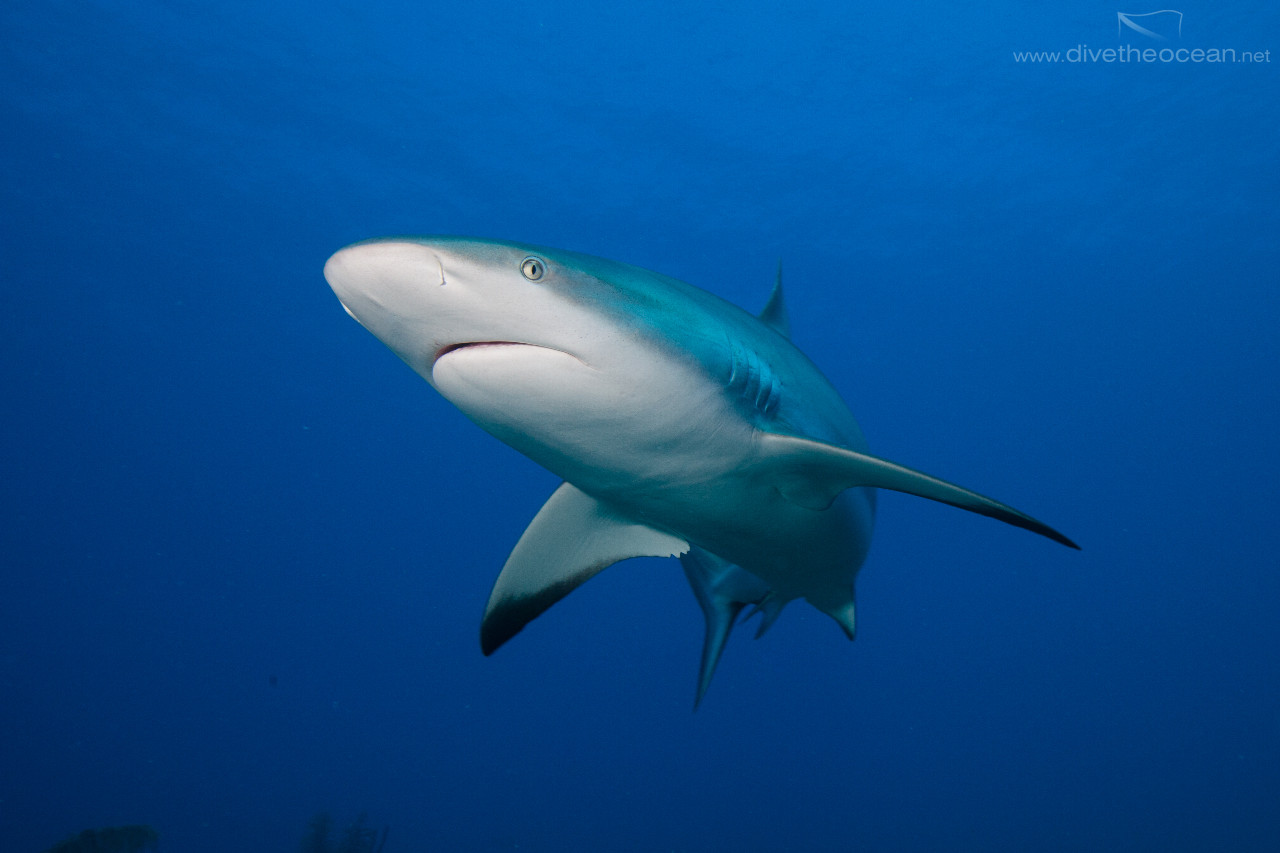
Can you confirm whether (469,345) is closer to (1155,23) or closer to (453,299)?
(453,299)

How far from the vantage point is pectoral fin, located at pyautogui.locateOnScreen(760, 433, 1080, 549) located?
2.04 metres

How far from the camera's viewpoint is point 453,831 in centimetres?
3553

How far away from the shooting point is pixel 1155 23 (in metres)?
18.1

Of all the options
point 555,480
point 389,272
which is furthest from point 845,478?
point 555,480

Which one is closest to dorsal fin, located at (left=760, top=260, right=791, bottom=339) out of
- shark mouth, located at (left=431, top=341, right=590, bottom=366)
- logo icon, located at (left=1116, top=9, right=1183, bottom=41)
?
shark mouth, located at (left=431, top=341, right=590, bottom=366)

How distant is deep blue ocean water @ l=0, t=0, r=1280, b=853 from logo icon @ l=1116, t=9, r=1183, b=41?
33cm

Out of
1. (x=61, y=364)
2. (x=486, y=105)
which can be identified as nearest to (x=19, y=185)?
(x=486, y=105)

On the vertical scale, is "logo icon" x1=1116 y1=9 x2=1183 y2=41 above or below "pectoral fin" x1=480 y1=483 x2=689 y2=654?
above

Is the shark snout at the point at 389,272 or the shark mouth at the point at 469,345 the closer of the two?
the shark snout at the point at 389,272

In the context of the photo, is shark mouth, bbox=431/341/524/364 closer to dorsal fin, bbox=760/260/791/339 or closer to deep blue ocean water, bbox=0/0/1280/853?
dorsal fin, bbox=760/260/791/339

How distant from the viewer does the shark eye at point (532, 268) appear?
1.61 metres

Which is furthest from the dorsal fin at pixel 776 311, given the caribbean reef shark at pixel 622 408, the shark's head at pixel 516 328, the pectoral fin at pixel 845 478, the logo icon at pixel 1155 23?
the logo icon at pixel 1155 23

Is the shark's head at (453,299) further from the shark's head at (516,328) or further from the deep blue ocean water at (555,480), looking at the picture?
the deep blue ocean water at (555,480)

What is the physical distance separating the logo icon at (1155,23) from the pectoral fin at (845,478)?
2279 cm
